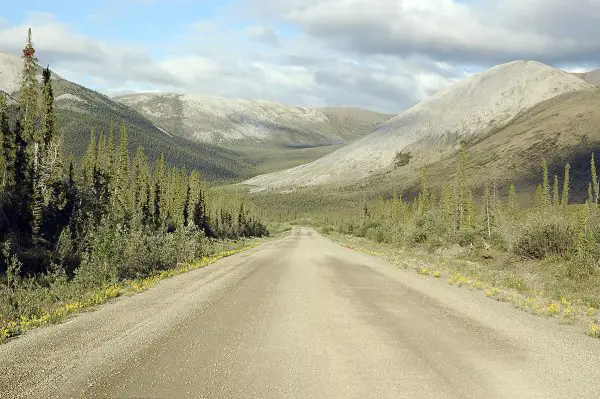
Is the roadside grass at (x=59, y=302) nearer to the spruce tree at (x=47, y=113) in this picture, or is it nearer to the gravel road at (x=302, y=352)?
the gravel road at (x=302, y=352)

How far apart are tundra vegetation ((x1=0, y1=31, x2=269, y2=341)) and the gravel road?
7.59 feet

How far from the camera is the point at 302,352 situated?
8508 millimetres

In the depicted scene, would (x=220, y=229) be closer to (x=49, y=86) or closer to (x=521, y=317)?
(x=49, y=86)

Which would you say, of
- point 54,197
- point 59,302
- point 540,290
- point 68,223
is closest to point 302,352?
point 59,302

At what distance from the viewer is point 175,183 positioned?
319ft

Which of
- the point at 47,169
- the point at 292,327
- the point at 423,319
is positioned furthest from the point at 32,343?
the point at 47,169

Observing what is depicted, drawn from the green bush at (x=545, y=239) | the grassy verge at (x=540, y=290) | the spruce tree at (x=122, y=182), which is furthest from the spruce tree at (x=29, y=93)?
the green bush at (x=545, y=239)

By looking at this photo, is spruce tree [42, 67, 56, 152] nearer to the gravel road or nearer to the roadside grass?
the roadside grass

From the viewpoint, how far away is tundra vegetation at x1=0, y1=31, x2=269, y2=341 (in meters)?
16.7

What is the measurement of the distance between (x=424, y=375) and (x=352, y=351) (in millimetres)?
1643

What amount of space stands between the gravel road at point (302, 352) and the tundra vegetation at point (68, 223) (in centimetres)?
231

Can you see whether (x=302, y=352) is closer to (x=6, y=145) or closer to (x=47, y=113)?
(x=47, y=113)

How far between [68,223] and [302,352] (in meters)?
42.7

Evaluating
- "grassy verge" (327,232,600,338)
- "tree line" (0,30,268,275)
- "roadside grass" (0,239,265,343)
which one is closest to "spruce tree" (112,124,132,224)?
"tree line" (0,30,268,275)
